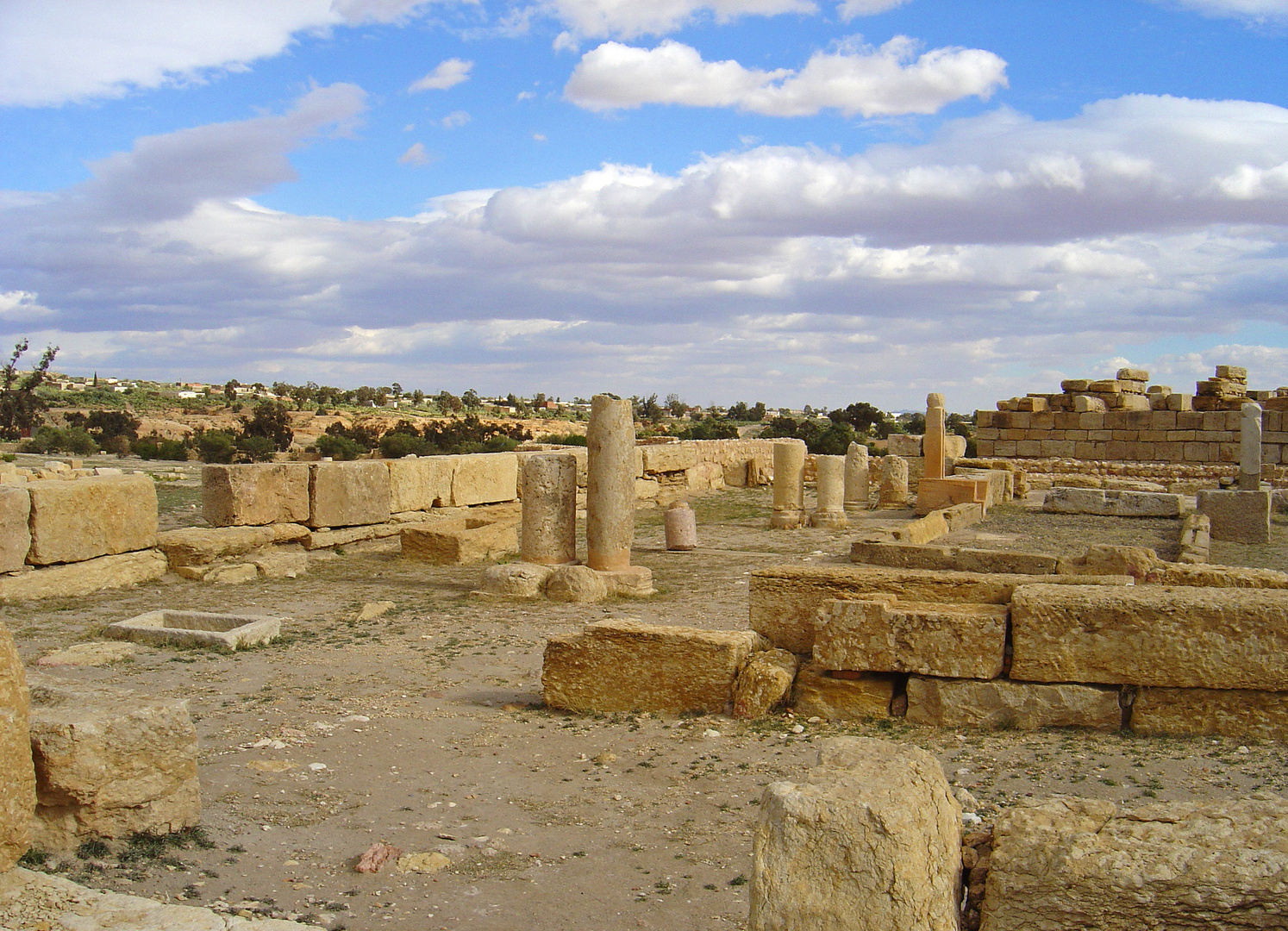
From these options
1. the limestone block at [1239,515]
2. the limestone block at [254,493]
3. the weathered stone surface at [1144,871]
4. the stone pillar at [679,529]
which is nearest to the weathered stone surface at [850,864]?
the weathered stone surface at [1144,871]

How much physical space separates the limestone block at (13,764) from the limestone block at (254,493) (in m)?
8.69

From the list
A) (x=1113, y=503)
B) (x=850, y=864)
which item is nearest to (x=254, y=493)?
(x=850, y=864)

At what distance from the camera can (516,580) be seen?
10.4m

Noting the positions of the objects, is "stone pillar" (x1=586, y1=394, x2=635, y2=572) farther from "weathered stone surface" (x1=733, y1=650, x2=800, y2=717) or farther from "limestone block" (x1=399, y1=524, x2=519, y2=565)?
"weathered stone surface" (x1=733, y1=650, x2=800, y2=717)

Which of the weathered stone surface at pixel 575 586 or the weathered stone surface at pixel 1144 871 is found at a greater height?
the weathered stone surface at pixel 1144 871

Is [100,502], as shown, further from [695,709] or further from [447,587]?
[695,709]

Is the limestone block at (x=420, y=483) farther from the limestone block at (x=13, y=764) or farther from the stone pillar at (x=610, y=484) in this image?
the limestone block at (x=13, y=764)

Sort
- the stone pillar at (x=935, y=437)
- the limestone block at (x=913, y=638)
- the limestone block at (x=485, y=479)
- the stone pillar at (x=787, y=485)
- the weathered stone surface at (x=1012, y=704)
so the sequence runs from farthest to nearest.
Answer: the stone pillar at (x=935, y=437) < the stone pillar at (x=787, y=485) < the limestone block at (x=485, y=479) < the limestone block at (x=913, y=638) < the weathered stone surface at (x=1012, y=704)

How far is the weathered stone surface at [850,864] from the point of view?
113 inches

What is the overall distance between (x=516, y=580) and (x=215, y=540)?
374 centimetres

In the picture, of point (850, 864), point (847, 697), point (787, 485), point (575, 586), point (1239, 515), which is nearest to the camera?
point (850, 864)

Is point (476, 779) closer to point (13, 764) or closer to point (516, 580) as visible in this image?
point (13, 764)

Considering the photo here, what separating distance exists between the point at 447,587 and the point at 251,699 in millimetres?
4530

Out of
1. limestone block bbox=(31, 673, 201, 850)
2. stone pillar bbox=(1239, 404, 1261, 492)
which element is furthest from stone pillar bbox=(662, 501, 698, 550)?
stone pillar bbox=(1239, 404, 1261, 492)
